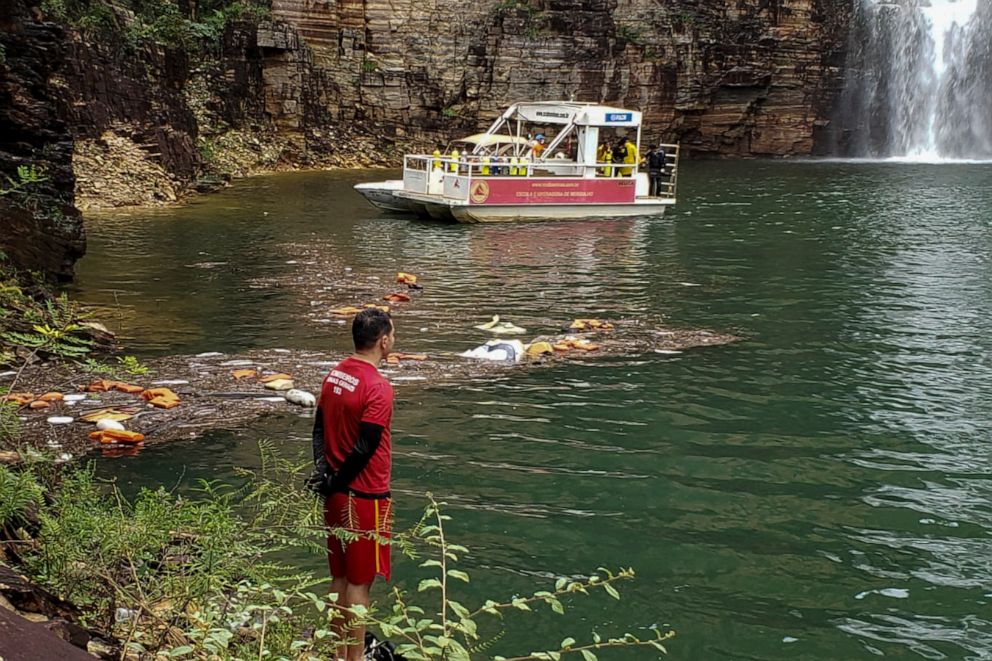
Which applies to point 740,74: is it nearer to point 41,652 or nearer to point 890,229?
point 890,229

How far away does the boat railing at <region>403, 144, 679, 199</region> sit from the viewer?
2836 cm

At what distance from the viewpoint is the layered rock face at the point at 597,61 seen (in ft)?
153

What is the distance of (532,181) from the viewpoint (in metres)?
28.6

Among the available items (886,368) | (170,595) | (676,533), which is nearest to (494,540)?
(676,533)

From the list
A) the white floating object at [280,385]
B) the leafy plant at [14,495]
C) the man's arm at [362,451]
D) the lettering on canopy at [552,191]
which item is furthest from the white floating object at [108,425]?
the lettering on canopy at [552,191]

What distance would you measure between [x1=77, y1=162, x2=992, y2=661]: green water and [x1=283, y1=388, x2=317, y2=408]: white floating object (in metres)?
0.45

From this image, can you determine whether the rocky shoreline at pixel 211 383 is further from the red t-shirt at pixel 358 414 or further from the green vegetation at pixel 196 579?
the red t-shirt at pixel 358 414

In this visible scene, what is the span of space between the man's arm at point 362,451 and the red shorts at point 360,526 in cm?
13

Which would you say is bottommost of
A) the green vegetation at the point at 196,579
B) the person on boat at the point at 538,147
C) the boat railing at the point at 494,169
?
the green vegetation at the point at 196,579

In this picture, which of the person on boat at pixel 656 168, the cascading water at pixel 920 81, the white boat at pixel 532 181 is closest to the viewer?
the white boat at pixel 532 181

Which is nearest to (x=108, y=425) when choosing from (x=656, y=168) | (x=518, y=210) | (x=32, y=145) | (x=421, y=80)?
(x=32, y=145)

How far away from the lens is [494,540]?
25.6 ft

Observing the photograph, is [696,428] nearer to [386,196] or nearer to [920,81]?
[386,196]

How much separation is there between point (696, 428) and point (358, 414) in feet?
19.4
